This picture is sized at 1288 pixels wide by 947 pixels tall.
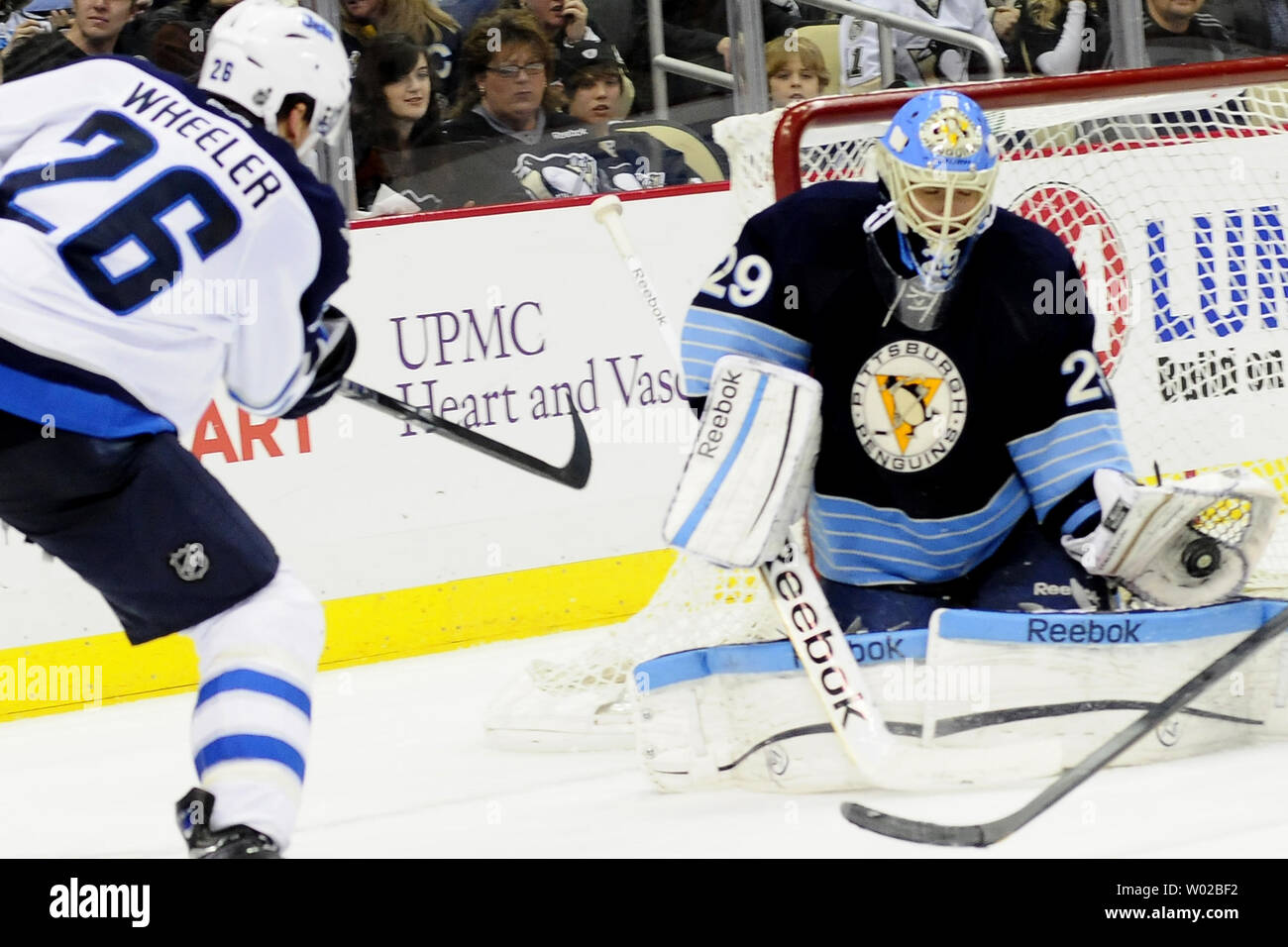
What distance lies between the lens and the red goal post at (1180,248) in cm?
354

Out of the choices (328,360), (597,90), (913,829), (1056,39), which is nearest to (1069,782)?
(913,829)

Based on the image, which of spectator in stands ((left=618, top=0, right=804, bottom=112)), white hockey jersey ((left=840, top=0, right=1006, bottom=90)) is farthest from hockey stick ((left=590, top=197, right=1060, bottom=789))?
white hockey jersey ((left=840, top=0, right=1006, bottom=90))

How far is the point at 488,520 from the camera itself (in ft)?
13.5

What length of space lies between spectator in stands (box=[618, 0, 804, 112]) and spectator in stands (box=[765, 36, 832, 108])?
1.6 inches

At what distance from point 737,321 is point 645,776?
28.4 inches

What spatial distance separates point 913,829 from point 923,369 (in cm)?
75

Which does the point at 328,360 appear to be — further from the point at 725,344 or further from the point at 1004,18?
the point at 1004,18

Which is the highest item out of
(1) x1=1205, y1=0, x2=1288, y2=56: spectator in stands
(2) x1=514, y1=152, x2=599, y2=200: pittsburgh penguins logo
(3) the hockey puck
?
(1) x1=1205, y1=0, x2=1288, y2=56: spectator in stands

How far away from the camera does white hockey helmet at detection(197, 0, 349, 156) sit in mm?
2195

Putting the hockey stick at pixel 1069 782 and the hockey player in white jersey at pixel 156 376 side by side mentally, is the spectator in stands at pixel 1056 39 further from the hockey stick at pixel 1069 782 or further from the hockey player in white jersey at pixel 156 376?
the hockey player in white jersey at pixel 156 376

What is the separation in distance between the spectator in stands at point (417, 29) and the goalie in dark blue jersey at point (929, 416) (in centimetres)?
160

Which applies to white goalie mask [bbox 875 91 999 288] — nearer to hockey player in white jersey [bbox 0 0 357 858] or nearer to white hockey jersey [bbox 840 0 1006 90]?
hockey player in white jersey [bbox 0 0 357 858]

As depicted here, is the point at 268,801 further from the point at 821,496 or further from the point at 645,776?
the point at 821,496

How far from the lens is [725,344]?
2.66m
